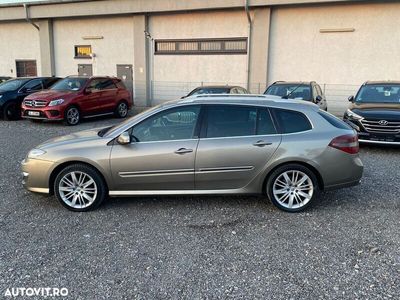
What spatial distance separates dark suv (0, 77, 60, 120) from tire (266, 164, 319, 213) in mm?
11258

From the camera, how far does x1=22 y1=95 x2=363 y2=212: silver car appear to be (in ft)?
13.9

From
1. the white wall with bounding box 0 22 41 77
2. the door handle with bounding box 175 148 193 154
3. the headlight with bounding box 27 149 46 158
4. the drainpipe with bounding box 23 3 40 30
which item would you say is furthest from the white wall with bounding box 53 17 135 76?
the door handle with bounding box 175 148 193 154

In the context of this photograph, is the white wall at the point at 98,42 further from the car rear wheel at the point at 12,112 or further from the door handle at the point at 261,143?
the door handle at the point at 261,143

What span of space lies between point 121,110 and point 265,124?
31.9 feet

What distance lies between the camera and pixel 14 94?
12344 millimetres

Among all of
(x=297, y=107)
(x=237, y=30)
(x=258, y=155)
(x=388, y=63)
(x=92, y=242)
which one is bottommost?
(x=92, y=242)

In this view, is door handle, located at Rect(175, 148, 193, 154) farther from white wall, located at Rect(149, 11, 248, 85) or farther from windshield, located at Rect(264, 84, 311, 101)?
white wall, located at Rect(149, 11, 248, 85)

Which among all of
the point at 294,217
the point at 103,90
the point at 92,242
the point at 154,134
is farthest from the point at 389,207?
the point at 103,90

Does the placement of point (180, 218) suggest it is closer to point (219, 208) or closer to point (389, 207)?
point (219, 208)

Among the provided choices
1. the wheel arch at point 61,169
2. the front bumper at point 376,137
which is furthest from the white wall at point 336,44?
the wheel arch at point 61,169

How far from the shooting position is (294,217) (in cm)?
426

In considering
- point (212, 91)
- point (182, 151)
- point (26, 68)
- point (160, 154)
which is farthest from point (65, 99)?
point (26, 68)

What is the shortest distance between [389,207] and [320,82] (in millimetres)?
11025

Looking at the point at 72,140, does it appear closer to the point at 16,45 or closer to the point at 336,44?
the point at 336,44
